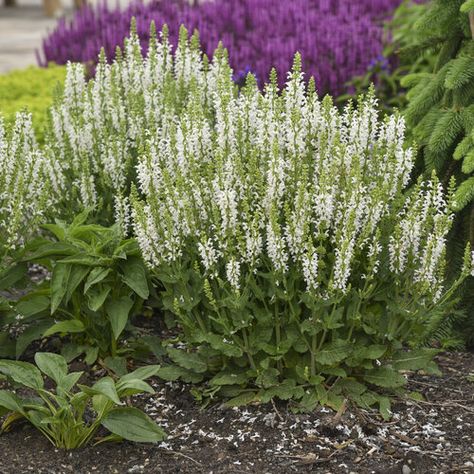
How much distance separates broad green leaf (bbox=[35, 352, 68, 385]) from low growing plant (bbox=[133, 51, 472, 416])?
51cm

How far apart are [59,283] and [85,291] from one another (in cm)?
21

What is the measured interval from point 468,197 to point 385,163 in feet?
1.80

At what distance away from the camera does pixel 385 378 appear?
407 centimetres

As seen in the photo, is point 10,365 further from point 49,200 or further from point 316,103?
point 316,103

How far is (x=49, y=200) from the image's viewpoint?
16.1 ft

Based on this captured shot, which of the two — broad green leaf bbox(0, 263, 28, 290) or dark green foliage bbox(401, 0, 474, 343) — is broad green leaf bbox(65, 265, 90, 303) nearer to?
broad green leaf bbox(0, 263, 28, 290)

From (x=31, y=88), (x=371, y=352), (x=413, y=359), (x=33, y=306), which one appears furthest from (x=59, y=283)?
(x=31, y=88)

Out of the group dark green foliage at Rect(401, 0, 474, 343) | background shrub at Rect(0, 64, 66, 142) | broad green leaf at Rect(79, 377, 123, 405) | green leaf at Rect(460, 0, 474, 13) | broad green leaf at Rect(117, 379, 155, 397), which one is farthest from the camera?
background shrub at Rect(0, 64, 66, 142)

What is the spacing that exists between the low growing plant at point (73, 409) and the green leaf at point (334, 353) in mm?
697

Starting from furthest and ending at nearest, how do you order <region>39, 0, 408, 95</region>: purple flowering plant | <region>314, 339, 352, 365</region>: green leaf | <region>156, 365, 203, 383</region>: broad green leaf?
<region>39, 0, 408, 95</region>: purple flowering plant
<region>156, 365, 203, 383</region>: broad green leaf
<region>314, 339, 352, 365</region>: green leaf

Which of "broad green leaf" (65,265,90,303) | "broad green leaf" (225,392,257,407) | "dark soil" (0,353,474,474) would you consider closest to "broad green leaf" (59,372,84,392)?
"dark soil" (0,353,474,474)

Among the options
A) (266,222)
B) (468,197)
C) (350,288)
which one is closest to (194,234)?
(266,222)

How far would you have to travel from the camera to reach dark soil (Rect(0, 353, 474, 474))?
371cm

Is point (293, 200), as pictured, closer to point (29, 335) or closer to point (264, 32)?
point (29, 335)
